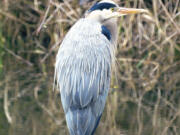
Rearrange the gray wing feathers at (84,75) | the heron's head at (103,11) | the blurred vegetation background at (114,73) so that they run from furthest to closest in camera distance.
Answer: the blurred vegetation background at (114,73), the heron's head at (103,11), the gray wing feathers at (84,75)

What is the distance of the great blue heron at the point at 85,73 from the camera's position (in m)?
3.36

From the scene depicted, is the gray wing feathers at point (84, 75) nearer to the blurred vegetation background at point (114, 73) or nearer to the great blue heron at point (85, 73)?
the great blue heron at point (85, 73)

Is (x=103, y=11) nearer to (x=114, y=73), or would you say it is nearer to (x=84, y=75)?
(x=84, y=75)

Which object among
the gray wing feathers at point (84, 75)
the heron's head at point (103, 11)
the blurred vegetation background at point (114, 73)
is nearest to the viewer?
the gray wing feathers at point (84, 75)

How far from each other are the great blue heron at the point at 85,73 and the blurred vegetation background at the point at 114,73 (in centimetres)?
50

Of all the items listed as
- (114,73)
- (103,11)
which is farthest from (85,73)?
(114,73)

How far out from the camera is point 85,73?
11.6ft

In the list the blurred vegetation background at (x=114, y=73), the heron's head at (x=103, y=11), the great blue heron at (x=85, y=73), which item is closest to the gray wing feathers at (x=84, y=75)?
the great blue heron at (x=85, y=73)

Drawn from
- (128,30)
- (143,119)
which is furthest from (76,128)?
(128,30)

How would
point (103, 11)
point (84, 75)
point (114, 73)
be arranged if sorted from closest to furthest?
1. point (84, 75)
2. point (103, 11)
3. point (114, 73)

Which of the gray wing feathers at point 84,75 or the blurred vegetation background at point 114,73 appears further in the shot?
the blurred vegetation background at point 114,73

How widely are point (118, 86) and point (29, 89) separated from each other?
103 cm

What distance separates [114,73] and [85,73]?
2.16 metres

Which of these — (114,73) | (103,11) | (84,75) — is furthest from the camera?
(114,73)
